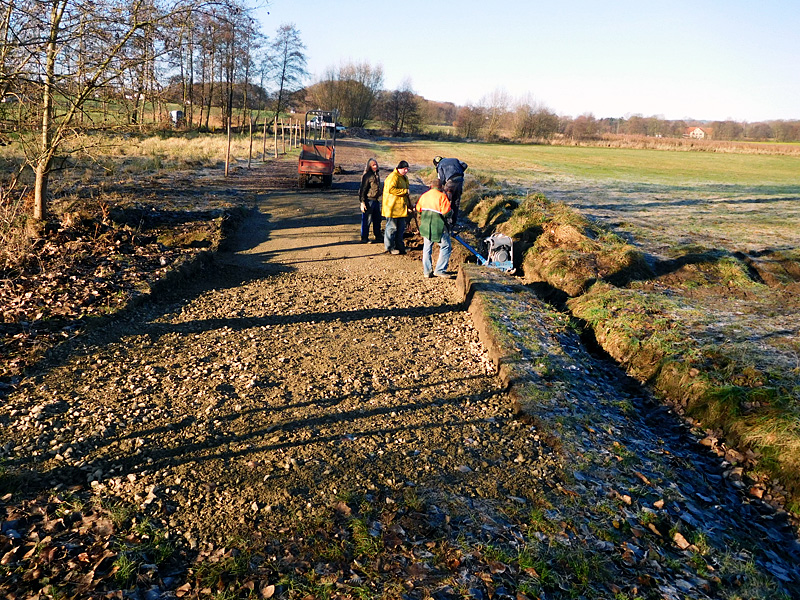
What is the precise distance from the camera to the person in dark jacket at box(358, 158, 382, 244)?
36.9 ft

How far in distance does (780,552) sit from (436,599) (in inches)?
119

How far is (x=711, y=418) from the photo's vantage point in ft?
20.3

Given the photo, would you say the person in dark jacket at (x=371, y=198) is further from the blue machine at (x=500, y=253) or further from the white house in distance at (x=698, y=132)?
the white house in distance at (x=698, y=132)

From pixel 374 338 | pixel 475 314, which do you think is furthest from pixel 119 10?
pixel 475 314

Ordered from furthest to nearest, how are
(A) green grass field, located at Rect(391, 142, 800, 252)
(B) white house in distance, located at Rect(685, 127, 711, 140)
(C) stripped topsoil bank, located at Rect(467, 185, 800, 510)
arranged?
(B) white house in distance, located at Rect(685, 127, 711, 140) → (A) green grass field, located at Rect(391, 142, 800, 252) → (C) stripped topsoil bank, located at Rect(467, 185, 800, 510)

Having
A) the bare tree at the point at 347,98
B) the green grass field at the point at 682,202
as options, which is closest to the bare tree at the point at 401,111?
the bare tree at the point at 347,98

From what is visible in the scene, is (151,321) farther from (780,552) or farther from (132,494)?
(780,552)

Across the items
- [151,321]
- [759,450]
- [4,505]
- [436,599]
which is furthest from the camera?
[151,321]

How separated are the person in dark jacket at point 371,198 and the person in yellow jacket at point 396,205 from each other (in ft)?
1.94

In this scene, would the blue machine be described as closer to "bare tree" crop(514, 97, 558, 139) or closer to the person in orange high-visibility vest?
the person in orange high-visibility vest

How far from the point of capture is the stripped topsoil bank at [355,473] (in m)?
3.48

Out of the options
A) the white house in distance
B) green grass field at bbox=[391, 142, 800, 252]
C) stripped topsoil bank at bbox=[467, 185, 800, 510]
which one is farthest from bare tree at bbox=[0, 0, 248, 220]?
the white house in distance

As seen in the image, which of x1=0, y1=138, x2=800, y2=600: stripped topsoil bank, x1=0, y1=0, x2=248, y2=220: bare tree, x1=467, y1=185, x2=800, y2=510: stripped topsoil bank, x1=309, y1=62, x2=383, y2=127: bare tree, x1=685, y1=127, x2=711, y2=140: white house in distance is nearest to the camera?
x1=0, y1=138, x2=800, y2=600: stripped topsoil bank

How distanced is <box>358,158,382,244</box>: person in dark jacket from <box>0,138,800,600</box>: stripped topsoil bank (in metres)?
4.41
